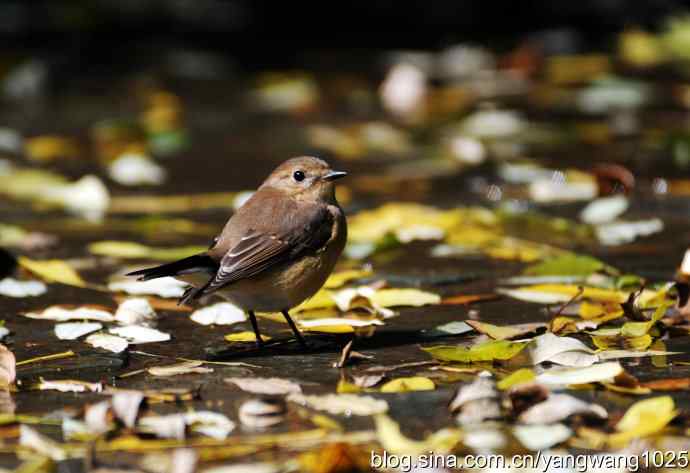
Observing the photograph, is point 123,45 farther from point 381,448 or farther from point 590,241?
point 381,448

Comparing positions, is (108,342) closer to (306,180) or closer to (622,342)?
(306,180)

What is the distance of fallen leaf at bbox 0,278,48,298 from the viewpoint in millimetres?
5082

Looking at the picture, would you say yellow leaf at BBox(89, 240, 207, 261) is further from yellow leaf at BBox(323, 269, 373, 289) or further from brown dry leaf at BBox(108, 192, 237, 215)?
brown dry leaf at BBox(108, 192, 237, 215)

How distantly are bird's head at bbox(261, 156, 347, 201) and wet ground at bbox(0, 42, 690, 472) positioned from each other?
0.52 metres

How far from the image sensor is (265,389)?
3732mm

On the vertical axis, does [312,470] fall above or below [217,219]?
below

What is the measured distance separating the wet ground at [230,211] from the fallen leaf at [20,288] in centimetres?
4

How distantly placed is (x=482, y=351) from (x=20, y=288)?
6.73 ft

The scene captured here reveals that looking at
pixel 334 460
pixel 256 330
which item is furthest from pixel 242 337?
pixel 334 460

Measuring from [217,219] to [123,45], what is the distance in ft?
15.8

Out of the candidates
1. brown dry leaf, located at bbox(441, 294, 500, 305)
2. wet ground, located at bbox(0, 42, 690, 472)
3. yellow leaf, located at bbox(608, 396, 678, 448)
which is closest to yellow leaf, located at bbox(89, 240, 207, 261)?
wet ground, located at bbox(0, 42, 690, 472)

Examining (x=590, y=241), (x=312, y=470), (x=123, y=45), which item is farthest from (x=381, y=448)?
(x=123, y=45)

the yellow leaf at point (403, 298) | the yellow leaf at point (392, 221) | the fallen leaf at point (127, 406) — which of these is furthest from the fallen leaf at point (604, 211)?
the fallen leaf at point (127, 406)

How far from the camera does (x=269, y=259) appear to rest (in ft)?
14.3
